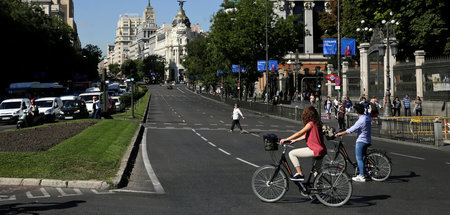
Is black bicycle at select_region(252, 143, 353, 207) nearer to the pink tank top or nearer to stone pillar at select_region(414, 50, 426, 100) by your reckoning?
→ the pink tank top

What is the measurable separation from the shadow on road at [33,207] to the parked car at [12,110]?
94.8 ft

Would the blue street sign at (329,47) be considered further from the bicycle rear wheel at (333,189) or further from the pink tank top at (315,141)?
the bicycle rear wheel at (333,189)

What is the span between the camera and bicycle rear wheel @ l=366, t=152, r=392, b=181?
12445mm

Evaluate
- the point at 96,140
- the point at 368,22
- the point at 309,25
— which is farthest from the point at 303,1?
the point at 96,140

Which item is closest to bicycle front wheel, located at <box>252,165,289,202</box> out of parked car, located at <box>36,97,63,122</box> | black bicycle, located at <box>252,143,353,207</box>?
black bicycle, located at <box>252,143,353,207</box>

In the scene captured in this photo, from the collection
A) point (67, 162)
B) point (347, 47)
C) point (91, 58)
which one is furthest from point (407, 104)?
point (91, 58)

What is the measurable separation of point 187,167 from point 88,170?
3.13 meters

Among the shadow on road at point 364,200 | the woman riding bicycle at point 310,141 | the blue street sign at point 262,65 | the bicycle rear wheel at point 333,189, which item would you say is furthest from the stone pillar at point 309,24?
the bicycle rear wheel at point 333,189

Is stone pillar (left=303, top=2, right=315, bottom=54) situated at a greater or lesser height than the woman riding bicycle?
greater

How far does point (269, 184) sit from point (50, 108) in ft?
102

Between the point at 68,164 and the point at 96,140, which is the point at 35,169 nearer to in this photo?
the point at 68,164

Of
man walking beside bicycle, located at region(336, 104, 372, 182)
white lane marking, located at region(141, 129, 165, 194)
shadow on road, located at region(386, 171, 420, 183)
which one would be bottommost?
shadow on road, located at region(386, 171, 420, 183)

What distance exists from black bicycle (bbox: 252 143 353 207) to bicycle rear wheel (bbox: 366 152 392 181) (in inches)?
122

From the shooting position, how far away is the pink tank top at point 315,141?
9680 mm
